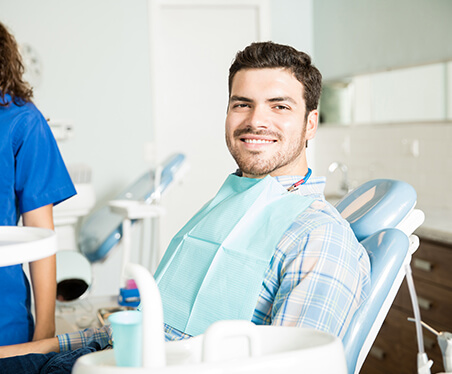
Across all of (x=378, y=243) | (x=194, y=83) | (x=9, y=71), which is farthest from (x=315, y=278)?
(x=194, y=83)

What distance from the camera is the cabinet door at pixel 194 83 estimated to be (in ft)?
14.2

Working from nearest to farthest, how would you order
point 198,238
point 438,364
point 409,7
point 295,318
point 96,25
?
point 295,318 → point 198,238 → point 438,364 → point 409,7 → point 96,25

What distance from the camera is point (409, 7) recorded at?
134 inches

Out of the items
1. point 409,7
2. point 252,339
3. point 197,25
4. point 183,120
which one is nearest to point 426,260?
point 409,7

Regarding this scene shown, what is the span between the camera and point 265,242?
1.12 m

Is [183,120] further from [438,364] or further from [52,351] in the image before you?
[52,351]

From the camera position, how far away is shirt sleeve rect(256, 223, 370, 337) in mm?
993

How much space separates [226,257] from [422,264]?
1.63m

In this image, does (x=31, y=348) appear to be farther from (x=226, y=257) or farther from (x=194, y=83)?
(x=194, y=83)

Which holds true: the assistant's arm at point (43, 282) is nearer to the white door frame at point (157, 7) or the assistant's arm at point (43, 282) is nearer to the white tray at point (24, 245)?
the white tray at point (24, 245)

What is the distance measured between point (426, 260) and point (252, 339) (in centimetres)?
210

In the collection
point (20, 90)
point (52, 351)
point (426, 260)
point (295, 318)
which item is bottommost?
point (426, 260)

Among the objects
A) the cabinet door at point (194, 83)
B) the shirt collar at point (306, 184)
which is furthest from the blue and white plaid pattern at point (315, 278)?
the cabinet door at point (194, 83)

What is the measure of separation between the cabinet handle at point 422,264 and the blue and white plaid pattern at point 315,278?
143cm
